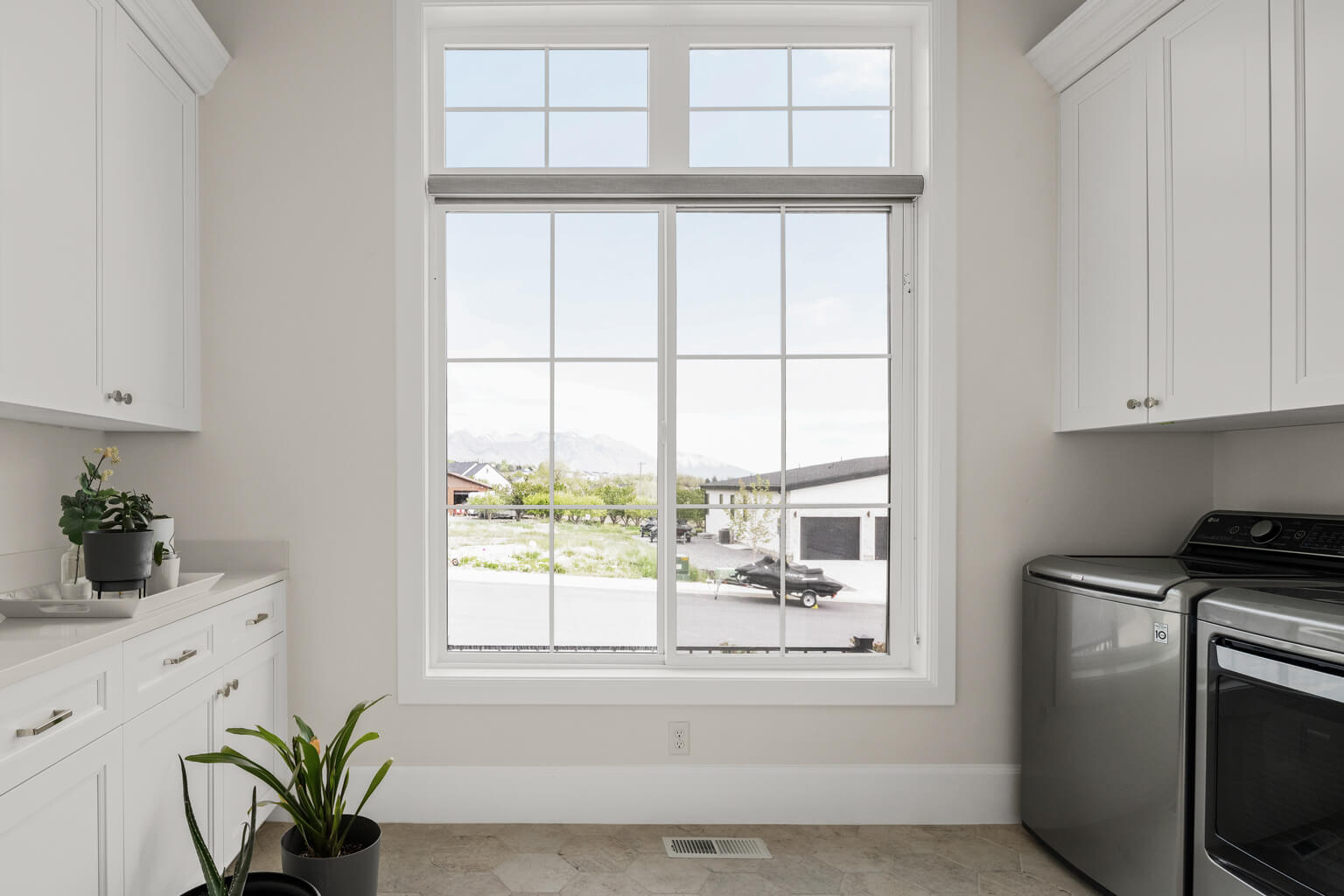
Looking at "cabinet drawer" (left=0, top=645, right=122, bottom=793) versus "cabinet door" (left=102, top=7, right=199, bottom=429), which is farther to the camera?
"cabinet door" (left=102, top=7, right=199, bottom=429)

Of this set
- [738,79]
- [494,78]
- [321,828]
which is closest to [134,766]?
[321,828]

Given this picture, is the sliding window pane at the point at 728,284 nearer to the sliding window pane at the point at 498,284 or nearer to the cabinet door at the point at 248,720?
the sliding window pane at the point at 498,284

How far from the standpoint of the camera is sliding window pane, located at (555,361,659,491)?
2449mm

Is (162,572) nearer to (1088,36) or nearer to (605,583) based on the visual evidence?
(605,583)

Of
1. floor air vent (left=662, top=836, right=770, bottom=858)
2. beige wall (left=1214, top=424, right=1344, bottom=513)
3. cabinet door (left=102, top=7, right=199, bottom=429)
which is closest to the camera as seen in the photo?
cabinet door (left=102, top=7, right=199, bottom=429)

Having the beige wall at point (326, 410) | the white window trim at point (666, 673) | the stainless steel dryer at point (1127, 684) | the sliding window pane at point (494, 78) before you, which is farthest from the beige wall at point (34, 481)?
the stainless steel dryer at point (1127, 684)

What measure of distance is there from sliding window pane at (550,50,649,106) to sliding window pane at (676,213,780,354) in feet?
1.49

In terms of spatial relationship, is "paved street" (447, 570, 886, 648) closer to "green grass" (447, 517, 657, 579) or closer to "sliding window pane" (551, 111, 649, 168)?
"green grass" (447, 517, 657, 579)

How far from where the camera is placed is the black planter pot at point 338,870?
5.50 ft

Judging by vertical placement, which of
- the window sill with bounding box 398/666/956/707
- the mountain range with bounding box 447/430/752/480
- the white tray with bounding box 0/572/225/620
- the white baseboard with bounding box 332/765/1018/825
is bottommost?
the white baseboard with bounding box 332/765/1018/825

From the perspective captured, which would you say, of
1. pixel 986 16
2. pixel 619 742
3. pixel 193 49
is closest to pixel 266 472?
pixel 193 49

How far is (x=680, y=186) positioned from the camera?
237cm

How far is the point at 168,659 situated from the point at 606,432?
133 cm

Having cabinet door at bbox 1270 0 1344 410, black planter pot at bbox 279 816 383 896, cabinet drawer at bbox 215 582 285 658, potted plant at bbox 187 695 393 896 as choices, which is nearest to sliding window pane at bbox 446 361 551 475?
cabinet drawer at bbox 215 582 285 658
